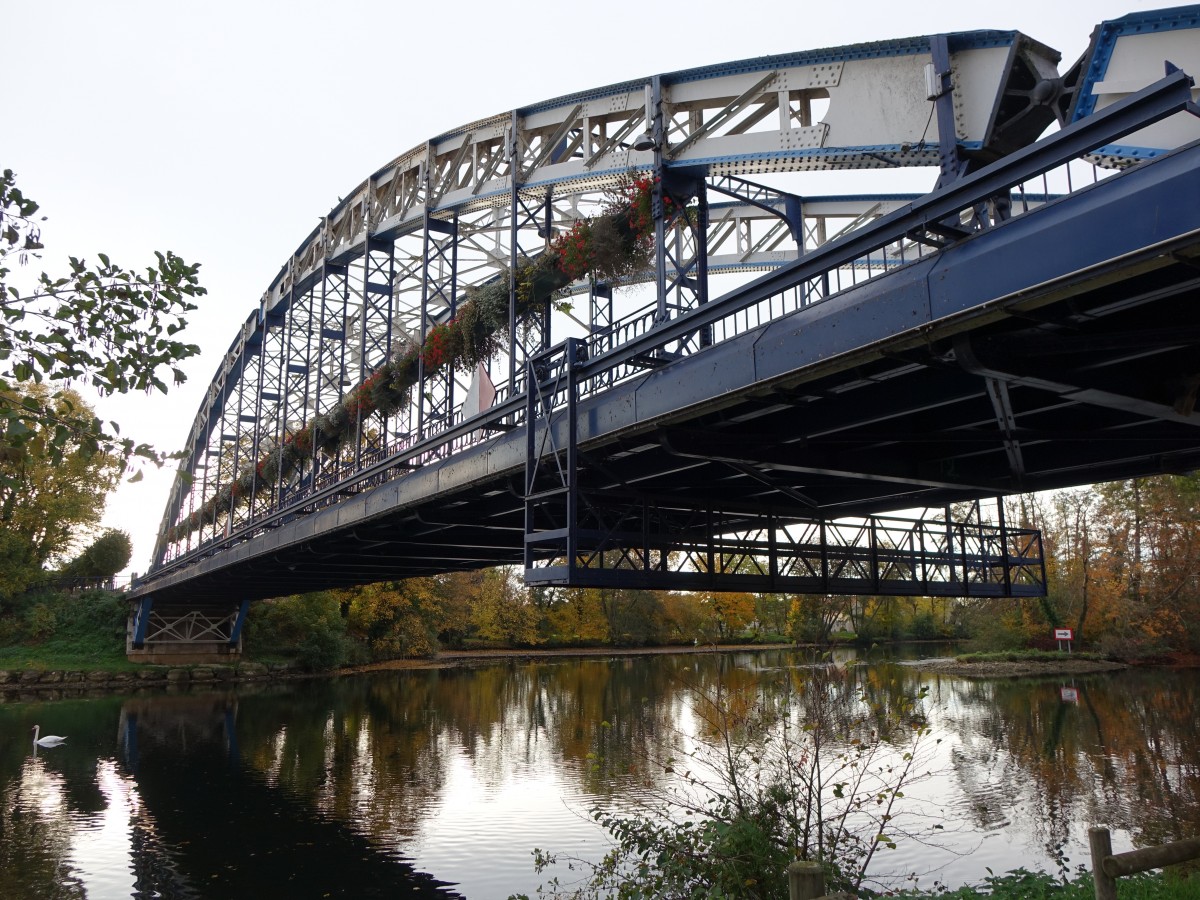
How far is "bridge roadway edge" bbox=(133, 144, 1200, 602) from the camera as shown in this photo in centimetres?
623

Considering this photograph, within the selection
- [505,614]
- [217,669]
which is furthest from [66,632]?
[505,614]

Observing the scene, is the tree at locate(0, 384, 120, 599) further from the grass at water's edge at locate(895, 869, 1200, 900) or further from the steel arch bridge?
the grass at water's edge at locate(895, 869, 1200, 900)

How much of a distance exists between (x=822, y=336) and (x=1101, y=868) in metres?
5.00

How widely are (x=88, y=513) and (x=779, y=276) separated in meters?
53.2

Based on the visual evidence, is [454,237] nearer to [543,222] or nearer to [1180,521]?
[543,222]

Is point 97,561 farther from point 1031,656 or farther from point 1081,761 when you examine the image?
point 1081,761

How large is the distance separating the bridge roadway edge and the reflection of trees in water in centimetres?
Answer: 896

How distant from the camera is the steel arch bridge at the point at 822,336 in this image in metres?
7.35

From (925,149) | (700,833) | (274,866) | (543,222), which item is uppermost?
(543,222)

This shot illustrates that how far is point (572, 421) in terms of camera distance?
12.3 metres

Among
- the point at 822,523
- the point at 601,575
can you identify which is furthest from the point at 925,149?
the point at 822,523

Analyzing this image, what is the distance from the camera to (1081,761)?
20.0 meters

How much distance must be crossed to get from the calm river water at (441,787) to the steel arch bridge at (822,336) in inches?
122

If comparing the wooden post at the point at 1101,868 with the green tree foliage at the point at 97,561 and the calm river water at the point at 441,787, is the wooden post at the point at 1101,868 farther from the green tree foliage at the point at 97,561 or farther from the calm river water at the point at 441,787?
the green tree foliage at the point at 97,561
